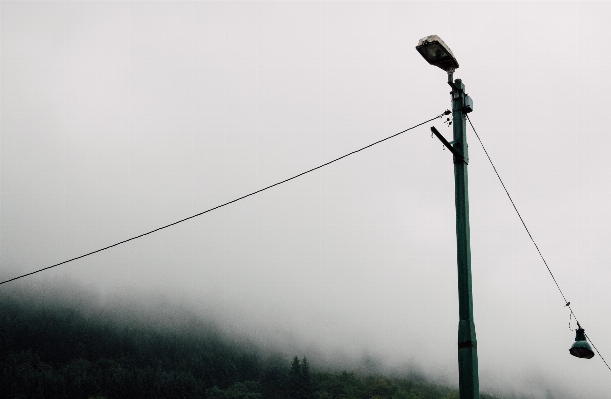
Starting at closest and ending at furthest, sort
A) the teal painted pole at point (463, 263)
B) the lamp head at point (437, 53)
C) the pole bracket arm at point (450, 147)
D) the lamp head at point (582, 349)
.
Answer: the teal painted pole at point (463, 263) → the pole bracket arm at point (450, 147) → the lamp head at point (437, 53) → the lamp head at point (582, 349)

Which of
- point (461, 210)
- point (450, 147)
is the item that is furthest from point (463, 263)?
point (450, 147)

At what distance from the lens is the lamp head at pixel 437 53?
9297mm

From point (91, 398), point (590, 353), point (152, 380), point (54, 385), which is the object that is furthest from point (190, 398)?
point (590, 353)

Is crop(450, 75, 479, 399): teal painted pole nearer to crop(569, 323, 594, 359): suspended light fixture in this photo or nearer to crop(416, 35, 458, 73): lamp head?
crop(416, 35, 458, 73): lamp head

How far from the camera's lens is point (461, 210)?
862 centimetres

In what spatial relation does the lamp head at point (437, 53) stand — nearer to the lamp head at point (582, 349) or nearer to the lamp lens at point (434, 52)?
the lamp lens at point (434, 52)

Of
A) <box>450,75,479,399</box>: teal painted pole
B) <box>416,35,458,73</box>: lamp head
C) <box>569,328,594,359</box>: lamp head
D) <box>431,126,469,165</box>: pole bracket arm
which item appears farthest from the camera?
<box>569,328,594,359</box>: lamp head

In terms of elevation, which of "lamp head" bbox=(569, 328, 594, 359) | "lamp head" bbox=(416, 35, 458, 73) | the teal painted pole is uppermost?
"lamp head" bbox=(416, 35, 458, 73)

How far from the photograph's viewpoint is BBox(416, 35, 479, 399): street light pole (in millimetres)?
7676

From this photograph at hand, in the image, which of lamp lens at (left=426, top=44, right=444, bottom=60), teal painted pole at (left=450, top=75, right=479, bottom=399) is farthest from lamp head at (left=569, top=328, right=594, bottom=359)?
lamp lens at (left=426, top=44, right=444, bottom=60)

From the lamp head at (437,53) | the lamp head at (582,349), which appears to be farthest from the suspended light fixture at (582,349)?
the lamp head at (437,53)

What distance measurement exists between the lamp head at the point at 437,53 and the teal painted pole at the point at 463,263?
396mm

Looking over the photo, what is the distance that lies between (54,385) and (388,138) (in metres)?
211

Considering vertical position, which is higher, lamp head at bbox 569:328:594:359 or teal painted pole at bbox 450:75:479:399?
teal painted pole at bbox 450:75:479:399
